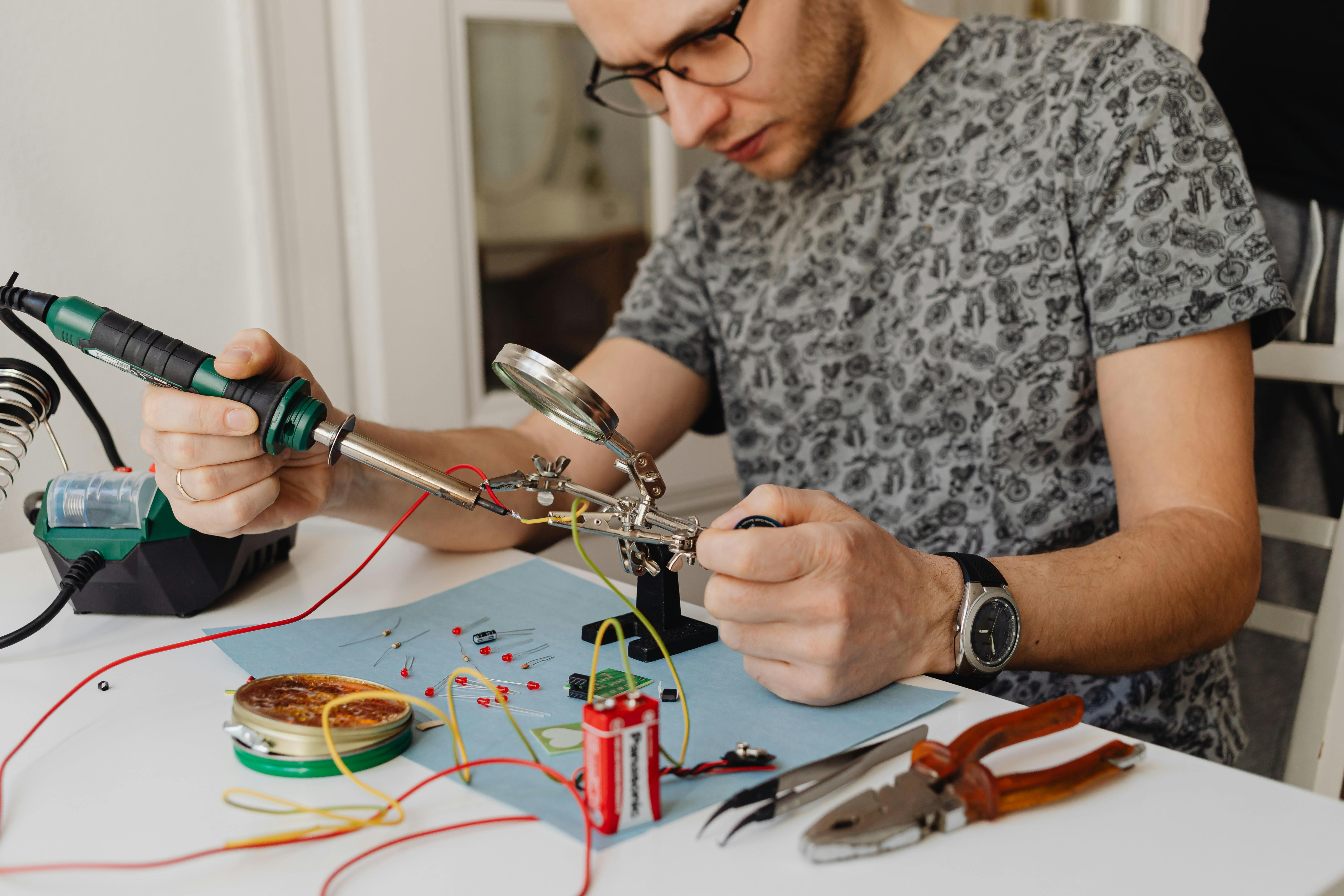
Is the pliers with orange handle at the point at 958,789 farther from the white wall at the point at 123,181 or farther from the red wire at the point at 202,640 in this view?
the white wall at the point at 123,181

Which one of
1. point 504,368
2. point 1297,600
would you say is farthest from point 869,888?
point 1297,600

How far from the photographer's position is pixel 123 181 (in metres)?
1.34

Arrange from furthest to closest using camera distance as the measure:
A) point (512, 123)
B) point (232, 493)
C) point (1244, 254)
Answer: point (512, 123) < point (1244, 254) < point (232, 493)

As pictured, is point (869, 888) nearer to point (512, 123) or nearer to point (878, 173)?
point (878, 173)

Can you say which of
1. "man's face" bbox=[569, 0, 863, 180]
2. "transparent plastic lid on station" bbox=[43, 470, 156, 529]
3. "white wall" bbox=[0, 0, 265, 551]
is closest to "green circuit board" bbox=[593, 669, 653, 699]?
"transparent plastic lid on station" bbox=[43, 470, 156, 529]

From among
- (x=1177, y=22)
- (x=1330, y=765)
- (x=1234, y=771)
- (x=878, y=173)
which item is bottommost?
(x=1330, y=765)

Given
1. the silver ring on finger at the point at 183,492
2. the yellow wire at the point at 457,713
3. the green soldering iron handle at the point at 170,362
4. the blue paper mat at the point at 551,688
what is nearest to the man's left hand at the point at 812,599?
the blue paper mat at the point at 551,688

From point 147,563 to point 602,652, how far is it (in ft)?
1.41

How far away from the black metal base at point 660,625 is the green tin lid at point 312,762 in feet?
0.70

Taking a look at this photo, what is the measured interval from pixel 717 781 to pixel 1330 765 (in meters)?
0.85

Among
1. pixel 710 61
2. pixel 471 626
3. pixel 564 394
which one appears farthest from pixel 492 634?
pixel 710 61

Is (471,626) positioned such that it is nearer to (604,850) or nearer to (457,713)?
(457,713)

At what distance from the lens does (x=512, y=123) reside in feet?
5.79

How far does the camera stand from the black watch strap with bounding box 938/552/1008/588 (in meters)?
0.78
